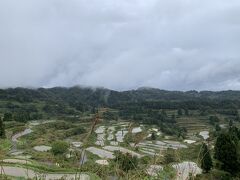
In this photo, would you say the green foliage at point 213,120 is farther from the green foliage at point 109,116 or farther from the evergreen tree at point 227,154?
the evergreen tree at point 227,154

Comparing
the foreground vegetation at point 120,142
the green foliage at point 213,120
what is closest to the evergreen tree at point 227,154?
the foreground vegetation at point 120,142

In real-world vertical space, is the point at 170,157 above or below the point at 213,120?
above

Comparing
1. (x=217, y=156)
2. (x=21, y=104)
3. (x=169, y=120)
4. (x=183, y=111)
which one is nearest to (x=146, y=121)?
(x=169, y=120)

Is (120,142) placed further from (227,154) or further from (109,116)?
(227,154)

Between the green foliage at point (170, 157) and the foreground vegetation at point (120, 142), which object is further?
the green foliage at point (170, 157)

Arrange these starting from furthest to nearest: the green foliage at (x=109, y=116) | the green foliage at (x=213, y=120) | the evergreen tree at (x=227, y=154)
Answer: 1. the green foliage at (x=213, y=120)
2. the evergreen tree at (x=227, y=154)
3. the green foliage at (x=109, y=116)

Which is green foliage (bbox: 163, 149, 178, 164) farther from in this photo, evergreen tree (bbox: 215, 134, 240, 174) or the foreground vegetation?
evergreen tree (bbox: 215, 134, 240, 174)

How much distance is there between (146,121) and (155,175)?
15129 cm

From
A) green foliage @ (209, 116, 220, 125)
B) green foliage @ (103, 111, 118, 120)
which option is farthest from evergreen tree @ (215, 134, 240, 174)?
green foliage @ (209, 116, 220, 125)

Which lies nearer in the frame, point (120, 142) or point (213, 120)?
point (120, 142)

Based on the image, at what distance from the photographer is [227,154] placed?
1770 inches

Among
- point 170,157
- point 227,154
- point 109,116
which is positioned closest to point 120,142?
point 170,157

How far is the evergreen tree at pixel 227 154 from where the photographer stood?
43862 millimetres

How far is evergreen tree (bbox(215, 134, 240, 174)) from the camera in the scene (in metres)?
43.9
